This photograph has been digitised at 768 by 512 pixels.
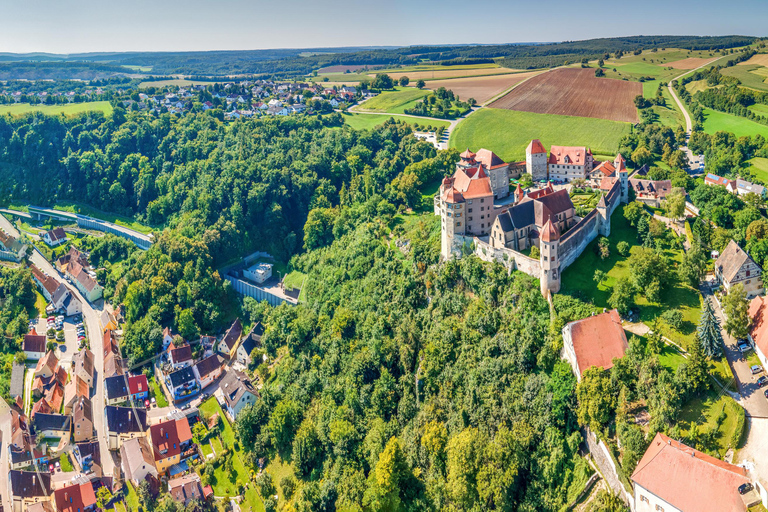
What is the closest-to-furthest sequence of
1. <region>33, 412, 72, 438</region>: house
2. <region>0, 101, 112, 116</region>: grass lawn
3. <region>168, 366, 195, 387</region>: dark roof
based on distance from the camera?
<region>33, 412, 72, 438</region>: house → <region>168, 366, 195, 387</region>: dark roof → <region>0, 101, 112, 116</region>: grass lawn

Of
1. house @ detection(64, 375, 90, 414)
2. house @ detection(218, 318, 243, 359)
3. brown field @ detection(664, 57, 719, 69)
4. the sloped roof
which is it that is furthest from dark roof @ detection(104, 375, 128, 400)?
brown field @ detection(664, 57, 719, 69)

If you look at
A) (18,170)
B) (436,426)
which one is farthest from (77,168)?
(436,426)

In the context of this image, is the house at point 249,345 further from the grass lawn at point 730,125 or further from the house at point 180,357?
the grass lawn at point 730,125

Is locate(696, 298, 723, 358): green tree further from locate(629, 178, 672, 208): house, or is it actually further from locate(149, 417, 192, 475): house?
locate(149, 417, 192, 475): house

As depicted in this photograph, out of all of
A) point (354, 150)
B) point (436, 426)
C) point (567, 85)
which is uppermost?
point (567, 85)

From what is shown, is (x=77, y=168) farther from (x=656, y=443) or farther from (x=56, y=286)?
(x=656, y=443)

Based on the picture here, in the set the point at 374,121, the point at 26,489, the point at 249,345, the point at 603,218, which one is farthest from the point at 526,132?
the point at 26,489
